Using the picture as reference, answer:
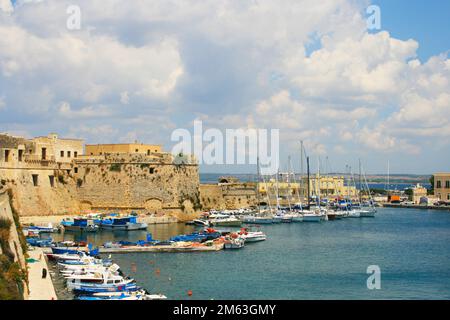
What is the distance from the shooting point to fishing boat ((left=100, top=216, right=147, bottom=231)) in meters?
32.6

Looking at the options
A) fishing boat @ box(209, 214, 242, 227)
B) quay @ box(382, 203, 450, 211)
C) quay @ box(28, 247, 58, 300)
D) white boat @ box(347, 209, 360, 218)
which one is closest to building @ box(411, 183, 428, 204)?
quay @ box(382, 203, 450, 211)

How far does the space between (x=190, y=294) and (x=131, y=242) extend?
11158 mm

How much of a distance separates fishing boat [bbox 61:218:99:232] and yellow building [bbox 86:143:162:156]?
6118 millimetres

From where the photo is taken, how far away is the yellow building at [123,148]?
38031mm

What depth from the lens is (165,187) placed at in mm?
37094

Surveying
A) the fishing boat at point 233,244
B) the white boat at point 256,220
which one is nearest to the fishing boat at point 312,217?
the white boat at point 256,220

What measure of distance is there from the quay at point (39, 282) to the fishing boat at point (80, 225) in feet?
33.3

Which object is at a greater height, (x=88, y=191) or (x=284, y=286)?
(x=88, y=191)

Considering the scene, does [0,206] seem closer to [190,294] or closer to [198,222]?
[190,294]

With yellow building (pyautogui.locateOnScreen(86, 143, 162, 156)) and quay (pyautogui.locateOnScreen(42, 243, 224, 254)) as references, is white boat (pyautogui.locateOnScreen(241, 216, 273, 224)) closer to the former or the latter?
yellow building (pyautogui.locateOnScreen(86, 143, 162, 156))
